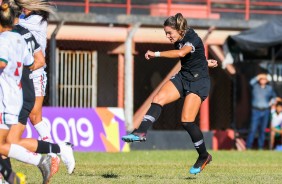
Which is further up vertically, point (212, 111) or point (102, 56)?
point (102, 56)

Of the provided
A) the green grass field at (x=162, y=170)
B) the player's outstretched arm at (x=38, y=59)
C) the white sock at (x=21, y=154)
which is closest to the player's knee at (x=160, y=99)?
the green grass field at (x=162, y=170)

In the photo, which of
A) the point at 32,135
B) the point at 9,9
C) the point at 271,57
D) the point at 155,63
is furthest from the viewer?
the point at 155,63

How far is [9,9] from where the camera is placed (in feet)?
31.8

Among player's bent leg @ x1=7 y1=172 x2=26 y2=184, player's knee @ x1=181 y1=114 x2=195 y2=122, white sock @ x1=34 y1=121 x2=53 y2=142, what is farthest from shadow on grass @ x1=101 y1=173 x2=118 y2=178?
player's bent leg @ x1=7 y1=172 x2=26 y2=184

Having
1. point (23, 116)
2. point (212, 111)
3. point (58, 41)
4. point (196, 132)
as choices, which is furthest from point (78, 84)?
point (23, 116)

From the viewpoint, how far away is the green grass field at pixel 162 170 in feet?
39.2

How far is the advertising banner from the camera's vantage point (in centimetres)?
2203

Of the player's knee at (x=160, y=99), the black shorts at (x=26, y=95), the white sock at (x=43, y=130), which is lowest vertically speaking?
the white sock at (x=43, y=130)

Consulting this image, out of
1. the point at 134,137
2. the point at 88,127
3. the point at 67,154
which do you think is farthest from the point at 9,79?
the point at 88,127

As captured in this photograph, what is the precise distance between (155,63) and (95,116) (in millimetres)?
5956

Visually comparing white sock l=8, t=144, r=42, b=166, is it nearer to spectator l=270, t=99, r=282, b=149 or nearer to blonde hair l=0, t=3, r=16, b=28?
blonde hair l=0, t=3, r=16, b=28

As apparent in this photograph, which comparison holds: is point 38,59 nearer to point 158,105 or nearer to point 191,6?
point 158,105

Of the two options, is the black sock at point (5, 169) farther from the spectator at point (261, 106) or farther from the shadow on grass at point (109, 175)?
the spectator at point (261, 106)

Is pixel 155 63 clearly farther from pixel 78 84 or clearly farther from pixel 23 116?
pixel 23 116
